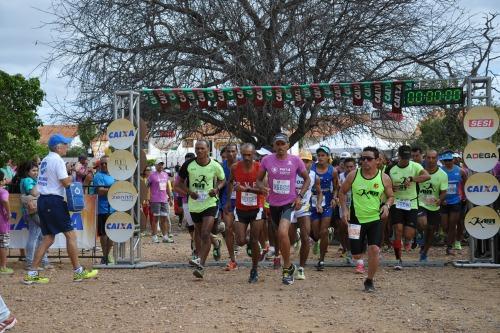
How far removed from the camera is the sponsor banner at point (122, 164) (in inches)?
417

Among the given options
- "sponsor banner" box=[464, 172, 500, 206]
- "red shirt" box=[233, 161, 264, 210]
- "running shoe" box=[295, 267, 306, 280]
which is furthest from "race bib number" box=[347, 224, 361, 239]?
"sponsor banner" box=[464, 172, 500, 206]

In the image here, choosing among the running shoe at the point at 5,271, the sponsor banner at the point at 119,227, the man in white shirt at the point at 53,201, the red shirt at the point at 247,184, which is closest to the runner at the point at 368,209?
the red shirt at the point at 247,184

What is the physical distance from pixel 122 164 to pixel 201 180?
1.72m

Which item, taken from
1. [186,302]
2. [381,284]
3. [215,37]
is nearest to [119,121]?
[186,302]

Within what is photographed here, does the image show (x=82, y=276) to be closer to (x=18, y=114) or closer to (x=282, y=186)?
(x=282, y=186)

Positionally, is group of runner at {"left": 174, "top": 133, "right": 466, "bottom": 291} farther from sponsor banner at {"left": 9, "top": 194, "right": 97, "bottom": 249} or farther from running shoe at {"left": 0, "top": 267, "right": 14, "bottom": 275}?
running shoe at {"left": 0, "top": 267, "right": 14, "bottom": 275}

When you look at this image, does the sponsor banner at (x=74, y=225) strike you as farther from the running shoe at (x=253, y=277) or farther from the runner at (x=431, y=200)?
the runner at (x=431, y=200)

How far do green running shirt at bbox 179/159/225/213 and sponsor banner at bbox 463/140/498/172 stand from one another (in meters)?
3.89

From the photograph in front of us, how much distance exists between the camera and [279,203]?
8.84 meters

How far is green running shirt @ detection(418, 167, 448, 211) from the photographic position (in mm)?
11148

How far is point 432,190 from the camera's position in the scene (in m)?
11.2

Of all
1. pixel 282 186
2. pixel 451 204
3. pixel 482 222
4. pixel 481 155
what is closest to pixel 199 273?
pixel 282 186

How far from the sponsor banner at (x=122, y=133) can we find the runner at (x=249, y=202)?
212cm

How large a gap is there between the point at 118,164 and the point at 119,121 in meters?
0.69
